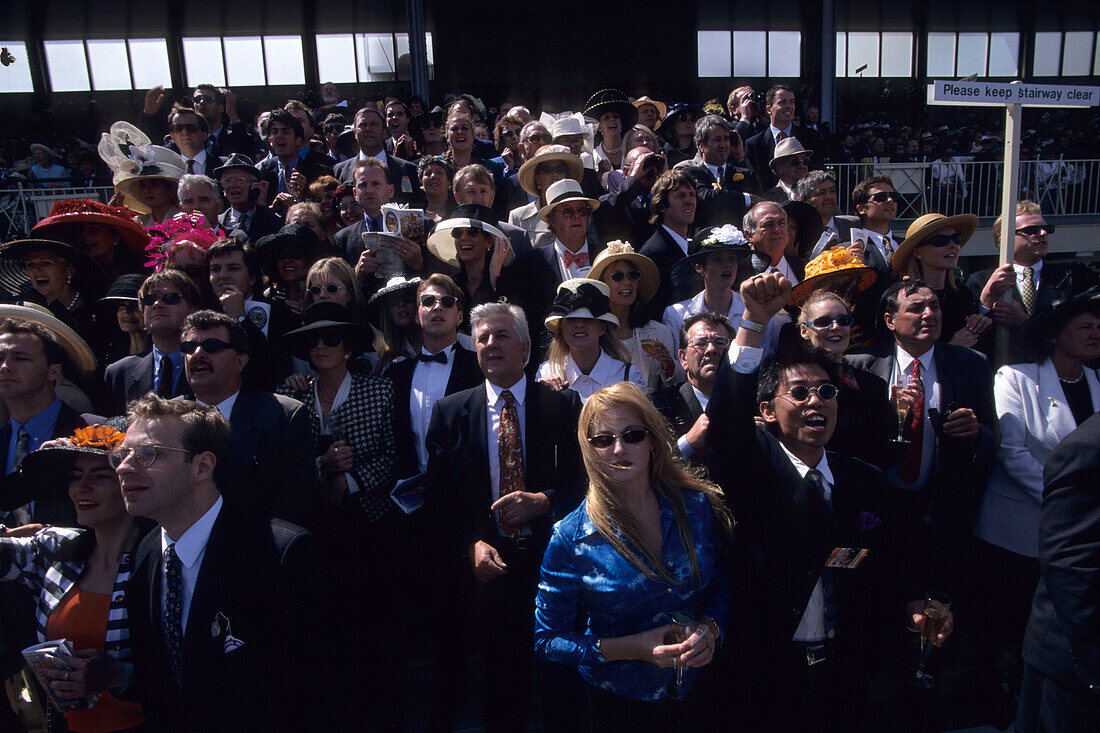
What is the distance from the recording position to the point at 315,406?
367 cm

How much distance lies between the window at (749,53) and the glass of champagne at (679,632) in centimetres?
2164

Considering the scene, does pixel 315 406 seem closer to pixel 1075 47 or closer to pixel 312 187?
pixel 312 187

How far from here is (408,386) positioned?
12.4 feet

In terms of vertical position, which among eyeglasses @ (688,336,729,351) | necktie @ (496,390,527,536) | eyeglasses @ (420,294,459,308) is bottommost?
necktie @ (496,390,527,536)

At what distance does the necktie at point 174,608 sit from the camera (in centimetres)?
235

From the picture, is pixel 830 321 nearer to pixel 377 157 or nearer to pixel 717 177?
pixel 717 177

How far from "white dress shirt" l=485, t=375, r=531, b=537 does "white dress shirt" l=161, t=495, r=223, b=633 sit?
4.16ft

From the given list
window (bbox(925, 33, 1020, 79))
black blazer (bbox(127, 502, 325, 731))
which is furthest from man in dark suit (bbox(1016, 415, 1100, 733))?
window (bbox(925, 33, 1020, 79))

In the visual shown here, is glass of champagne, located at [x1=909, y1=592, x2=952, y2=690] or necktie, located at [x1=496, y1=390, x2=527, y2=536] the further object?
necktie, located at [x1=496, y1=390, x2=527, y2=536]

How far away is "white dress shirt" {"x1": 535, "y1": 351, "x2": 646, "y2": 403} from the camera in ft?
11.6

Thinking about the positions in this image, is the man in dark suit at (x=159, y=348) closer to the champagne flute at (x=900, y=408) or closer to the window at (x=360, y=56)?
the champagne flute at (x=900, y=408)

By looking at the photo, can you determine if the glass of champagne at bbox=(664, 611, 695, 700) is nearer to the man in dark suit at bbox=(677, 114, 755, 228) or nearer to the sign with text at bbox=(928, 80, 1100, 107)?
the sign with text at bbox=(928, 80, 1100, 107)

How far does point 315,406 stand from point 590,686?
83.4 inches

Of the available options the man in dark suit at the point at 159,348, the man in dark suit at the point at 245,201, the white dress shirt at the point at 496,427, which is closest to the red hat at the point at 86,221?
the man in dark suit at the point at 245,201
